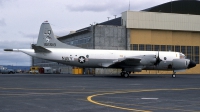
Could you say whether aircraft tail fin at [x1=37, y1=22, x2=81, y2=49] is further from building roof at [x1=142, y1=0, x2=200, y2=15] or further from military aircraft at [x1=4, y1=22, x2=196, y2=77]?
building roof at [x1=142, y1=0, x2=200, y2=15]

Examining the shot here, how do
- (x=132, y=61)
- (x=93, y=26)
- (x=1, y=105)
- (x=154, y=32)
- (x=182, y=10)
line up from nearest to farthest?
(x=1, y=105) < (x=132, y=61) < (x=93, y=26) < (x=154, y=32) < (x=182, y=10)

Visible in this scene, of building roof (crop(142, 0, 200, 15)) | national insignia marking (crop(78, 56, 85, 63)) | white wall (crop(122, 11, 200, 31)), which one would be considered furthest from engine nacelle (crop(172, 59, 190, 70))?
building roof (crop(142, 0, 200, 15))

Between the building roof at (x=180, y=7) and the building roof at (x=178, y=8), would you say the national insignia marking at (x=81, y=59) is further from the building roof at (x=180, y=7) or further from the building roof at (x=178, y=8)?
the building roof at (x=180, y=7)

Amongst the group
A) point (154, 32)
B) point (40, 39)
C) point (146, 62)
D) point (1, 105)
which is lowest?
point (1, 105)

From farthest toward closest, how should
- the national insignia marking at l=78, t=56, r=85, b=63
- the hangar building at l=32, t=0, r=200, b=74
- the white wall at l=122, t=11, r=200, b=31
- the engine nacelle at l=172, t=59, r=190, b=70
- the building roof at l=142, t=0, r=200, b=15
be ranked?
the building roof at l=142, t=0, r=200, b=15 < the white wall at l=122, t=11, r=200, b=31 < the hangar building at l=32, t=0, r=200, b=74 < the engine nacelle at l=172, t=59, r=190, b=70 < the national insignia marking at l=78, t=56, r=85, b=63

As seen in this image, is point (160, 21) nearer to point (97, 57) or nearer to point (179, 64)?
point (179, 64)

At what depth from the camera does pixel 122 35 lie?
65.4 meters

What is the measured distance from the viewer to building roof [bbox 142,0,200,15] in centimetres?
7169

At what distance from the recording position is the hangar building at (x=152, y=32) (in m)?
64.0

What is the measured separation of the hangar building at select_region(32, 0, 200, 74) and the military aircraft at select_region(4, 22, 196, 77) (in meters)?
18.1

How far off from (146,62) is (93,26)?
74.8 feet

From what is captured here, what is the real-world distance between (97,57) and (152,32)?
26977 mm

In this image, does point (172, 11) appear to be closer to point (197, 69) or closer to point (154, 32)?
point (154, 32)

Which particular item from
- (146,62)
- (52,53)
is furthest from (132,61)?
(52,53)
